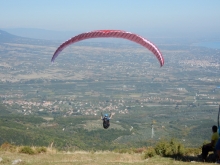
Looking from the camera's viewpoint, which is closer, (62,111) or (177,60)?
(62,111)

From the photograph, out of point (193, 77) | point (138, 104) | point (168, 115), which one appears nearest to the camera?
point (168, 115)

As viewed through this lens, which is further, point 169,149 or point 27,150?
point 27,150

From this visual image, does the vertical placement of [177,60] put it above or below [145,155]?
above

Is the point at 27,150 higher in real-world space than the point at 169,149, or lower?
lower

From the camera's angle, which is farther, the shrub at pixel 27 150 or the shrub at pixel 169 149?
the shrub at pixel 27 150

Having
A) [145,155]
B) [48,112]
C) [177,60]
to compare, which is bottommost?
[48,112]

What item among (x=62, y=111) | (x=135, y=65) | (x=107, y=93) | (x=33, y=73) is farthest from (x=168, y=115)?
(x=135, y=65)

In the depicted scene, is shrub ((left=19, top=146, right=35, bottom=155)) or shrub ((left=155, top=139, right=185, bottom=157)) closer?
shrub ((left=155, top=139, right=185, bottom=157))

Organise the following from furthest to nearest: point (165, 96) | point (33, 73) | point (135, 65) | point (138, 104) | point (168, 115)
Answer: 1. point (135, 65)
2. point (33, 73)
3. point (165, 96)
4. point (138, 104)
5. point (168, 115)

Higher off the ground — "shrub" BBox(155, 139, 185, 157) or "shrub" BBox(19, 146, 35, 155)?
"shrub" BBox(155, 139, 185, 157)

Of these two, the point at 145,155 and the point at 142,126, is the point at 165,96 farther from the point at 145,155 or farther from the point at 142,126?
the point at 145,155

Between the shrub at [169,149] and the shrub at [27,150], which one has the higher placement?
the shrub at [169,149]
